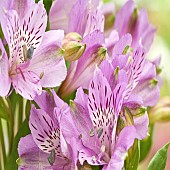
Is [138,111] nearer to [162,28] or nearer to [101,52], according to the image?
[101,52]

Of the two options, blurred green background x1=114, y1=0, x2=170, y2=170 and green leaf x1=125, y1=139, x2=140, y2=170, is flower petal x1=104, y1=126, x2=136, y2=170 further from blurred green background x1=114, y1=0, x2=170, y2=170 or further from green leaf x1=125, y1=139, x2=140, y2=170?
blurred green background x1=114, y1=0, x2=170, y2=170

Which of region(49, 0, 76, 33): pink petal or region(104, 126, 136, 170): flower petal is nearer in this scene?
region(104, 126, 136, 170): flower petal

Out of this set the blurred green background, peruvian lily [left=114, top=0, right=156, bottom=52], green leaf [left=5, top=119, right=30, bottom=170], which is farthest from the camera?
the blurred green background

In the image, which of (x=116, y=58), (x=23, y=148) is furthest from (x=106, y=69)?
(x=23, y=148)

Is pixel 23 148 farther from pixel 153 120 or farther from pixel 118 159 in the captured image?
pixel 153 120

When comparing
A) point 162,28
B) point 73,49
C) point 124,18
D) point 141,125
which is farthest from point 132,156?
point 162,28

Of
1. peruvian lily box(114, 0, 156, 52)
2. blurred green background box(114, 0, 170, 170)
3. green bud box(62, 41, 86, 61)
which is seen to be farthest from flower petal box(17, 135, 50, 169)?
blurred green background box(114, 0, 170, 170)

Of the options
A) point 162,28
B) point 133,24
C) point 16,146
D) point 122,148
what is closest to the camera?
point 122,148
